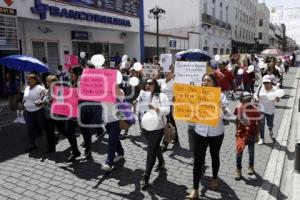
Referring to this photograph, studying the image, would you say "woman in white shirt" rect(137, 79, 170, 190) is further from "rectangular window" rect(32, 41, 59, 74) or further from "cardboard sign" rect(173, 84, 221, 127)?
"rectangular window" rect(32, 41, 59, 74)

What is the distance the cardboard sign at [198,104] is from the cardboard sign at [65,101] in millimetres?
2069

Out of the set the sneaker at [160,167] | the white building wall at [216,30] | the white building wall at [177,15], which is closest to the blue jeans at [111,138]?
the sneaker at [160,167]

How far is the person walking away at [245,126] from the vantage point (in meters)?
5.46

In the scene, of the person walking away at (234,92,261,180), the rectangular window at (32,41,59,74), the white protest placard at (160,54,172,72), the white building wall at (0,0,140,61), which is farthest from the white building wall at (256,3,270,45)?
the person walking away at (234,92,261,180)

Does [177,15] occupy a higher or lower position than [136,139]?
higher

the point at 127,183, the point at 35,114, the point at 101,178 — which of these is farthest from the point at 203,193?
the point at 35,114

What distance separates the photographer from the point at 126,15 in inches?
832

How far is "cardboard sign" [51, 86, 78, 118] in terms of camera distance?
6066 mm

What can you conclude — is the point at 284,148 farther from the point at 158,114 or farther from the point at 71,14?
the point at 71,14

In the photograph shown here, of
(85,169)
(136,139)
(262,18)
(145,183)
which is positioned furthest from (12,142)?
(262,18)

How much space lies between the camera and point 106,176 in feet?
18.5

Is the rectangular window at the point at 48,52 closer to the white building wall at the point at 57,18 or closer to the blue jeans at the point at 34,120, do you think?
the white building wall at the point at 57,18

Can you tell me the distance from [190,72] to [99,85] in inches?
76.0

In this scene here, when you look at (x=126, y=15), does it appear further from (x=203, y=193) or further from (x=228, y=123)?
(x=203, y=193)
